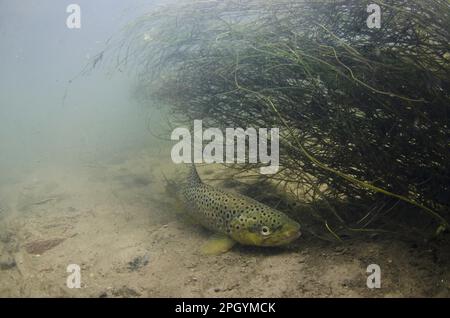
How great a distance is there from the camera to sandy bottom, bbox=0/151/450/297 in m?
3.36

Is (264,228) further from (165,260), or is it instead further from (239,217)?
(165,260)

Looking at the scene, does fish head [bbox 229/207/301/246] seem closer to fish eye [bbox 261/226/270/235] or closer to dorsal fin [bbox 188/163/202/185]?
fish eye [bbox 261/226/270/235]

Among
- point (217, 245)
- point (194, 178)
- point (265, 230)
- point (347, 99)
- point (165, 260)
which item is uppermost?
point (347, 99)

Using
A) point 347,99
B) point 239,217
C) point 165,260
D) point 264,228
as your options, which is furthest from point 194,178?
point 347,99

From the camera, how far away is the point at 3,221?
21.8 feet

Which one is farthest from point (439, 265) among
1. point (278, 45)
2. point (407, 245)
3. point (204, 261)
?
point (278, 45)

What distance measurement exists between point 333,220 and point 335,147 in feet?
2.96

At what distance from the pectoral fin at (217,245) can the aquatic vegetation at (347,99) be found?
1.15 meters

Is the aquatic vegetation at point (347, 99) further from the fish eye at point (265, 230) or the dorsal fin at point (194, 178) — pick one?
the dorsal fin at point (194, 178)

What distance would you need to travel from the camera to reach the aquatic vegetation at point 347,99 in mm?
3621

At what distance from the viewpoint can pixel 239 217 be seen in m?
4.38

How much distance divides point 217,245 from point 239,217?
0.43m

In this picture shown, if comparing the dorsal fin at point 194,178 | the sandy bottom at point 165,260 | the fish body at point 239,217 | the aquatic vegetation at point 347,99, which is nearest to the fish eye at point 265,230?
the fish body at point 239,217
